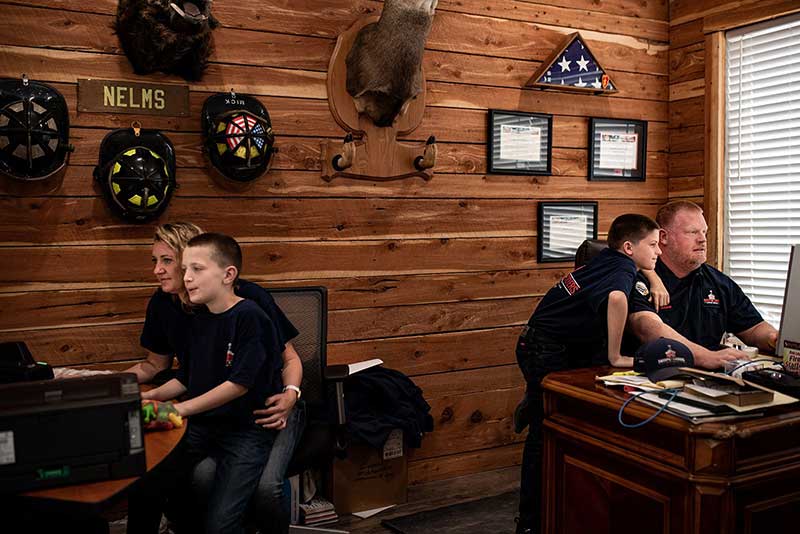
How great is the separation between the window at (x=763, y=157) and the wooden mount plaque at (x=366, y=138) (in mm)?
1732

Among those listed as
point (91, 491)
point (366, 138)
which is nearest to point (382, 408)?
point (366, 138)

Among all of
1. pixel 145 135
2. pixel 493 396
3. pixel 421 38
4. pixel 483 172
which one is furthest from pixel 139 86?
pixel 493 396

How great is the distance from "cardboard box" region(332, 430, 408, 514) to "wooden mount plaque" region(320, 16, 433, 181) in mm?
1188

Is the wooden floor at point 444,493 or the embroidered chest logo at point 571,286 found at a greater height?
the embroidered chest logo at point 571,286

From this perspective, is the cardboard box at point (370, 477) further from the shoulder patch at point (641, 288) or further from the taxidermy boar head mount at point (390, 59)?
the taxidermy boar head mount at point (390, 59)

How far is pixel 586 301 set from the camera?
2.88m

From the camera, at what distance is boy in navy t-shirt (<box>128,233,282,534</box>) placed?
2.29 meters

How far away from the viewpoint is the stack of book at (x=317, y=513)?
3270 millimetres

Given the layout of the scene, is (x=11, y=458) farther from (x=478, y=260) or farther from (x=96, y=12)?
(x=478, y=260)

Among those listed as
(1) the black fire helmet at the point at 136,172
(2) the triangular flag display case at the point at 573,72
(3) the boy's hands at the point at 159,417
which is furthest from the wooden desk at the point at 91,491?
Answer: (2) the triangular flag display case at the point at 573,72

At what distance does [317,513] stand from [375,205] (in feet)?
4.55

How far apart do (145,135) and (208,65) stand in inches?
16.1

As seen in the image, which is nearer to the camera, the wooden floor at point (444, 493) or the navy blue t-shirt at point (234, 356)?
the navy blue t-shirt at point (234, 356)

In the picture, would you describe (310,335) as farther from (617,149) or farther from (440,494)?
(617,149)
